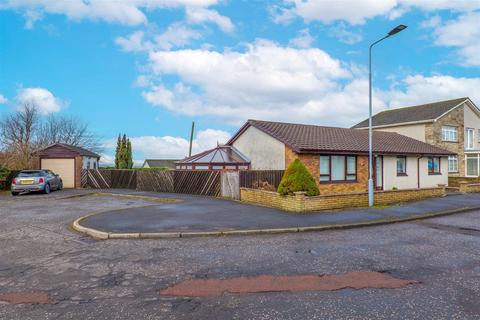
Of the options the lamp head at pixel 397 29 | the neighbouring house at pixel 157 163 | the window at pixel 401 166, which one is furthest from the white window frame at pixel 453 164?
the neighbouring house at pixel 157 163

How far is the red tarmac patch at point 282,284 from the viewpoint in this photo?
4.61m

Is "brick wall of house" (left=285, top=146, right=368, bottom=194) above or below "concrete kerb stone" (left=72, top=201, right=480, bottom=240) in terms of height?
above

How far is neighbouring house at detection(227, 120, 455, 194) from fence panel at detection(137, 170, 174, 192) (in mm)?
5627

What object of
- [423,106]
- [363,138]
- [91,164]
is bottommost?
[91,164]

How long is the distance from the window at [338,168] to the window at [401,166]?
4.55 metres

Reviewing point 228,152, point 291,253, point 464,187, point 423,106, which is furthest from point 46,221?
point 423,106

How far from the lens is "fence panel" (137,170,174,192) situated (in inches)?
847

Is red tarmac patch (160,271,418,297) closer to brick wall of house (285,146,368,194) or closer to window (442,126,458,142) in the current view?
brick wall of house (285,146,368,194)

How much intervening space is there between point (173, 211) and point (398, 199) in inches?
420

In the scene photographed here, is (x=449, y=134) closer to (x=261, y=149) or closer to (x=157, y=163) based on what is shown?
(x=261, y=149)

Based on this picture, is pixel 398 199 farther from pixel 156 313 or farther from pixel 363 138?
pixel 156 313

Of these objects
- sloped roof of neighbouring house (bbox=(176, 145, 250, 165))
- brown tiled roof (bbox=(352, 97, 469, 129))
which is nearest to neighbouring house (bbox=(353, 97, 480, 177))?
brown tiled roof (bbox=(352, 97, 469, 129))

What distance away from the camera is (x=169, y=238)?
810cm

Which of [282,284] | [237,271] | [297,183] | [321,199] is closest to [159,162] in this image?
[297,183]
